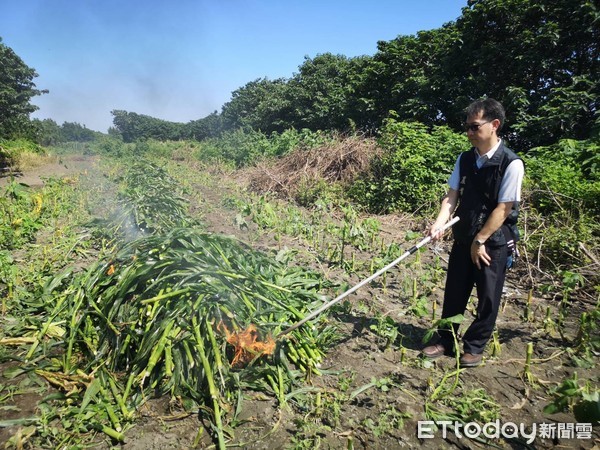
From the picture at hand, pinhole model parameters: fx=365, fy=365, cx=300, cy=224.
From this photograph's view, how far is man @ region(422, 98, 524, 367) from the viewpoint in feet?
7.36

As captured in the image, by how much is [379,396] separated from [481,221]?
1277 mm

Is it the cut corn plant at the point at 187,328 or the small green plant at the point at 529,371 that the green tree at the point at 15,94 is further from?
the small green plant at the point at 529,371

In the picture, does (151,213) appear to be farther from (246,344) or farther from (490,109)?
(490,109)

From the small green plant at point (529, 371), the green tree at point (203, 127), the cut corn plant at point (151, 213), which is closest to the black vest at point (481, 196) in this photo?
the small green plant at point (529, 371)

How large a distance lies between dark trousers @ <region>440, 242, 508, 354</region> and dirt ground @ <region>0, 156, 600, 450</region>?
0.65 feet

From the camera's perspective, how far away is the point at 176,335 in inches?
85.6

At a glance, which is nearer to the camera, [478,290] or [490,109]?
[490,109]

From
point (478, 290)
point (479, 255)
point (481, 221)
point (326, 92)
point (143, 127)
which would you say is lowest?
point (478, 290)

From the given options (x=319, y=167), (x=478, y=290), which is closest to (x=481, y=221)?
(x=478, y=290)

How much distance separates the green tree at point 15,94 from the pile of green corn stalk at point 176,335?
2221 centimetres

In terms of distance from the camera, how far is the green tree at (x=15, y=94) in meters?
20.2

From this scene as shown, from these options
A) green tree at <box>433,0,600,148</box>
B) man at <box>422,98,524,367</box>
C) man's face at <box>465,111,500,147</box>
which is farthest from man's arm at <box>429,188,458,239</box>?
green tree at <box>433,0,600,148</box>

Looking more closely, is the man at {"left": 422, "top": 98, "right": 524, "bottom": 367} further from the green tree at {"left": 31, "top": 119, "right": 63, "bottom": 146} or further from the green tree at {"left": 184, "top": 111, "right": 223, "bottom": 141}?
the green tree at {"left": 184, "top": 111, "right": 223, "bottom": 141}

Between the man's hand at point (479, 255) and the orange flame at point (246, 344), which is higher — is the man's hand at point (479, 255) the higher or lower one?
the higher one
